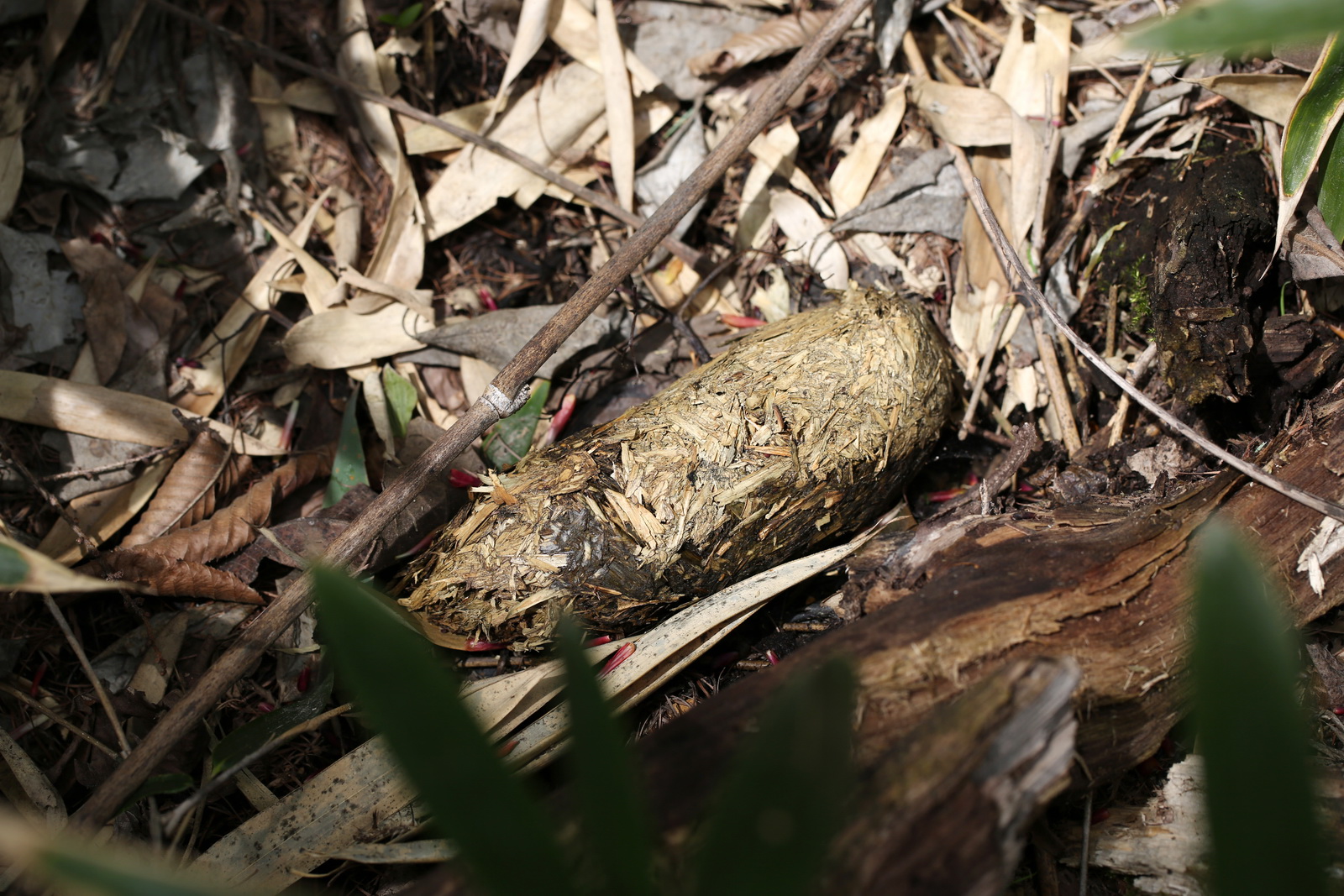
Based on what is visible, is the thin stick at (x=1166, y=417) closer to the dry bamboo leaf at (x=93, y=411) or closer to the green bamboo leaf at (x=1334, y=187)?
the green bamboo leaf at (x=1334, y=187)

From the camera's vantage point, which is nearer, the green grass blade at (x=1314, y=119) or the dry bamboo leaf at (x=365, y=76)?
the green grass blade at (x=1314, y=119)

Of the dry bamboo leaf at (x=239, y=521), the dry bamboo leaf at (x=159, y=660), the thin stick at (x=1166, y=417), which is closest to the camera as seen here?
the thin stick at (x=1166, y=417)

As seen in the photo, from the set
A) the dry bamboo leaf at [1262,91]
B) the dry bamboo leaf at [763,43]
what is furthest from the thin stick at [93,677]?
the dry bamboo leaf at [1262,91]

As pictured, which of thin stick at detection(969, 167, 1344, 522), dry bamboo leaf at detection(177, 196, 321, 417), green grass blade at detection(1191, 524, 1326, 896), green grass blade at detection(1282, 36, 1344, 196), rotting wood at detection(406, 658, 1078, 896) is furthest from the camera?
dry bamboo leaf at detection(177, 196, 321, 417)

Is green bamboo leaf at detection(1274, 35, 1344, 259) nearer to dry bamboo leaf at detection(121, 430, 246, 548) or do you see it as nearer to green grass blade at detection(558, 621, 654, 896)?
green grass blade at detection(558, 621, 654, 896)

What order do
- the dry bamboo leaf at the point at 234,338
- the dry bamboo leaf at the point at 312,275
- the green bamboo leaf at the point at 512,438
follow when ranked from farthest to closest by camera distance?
the dry bamboo leaf at the point at 312,275
the dry bamboo leaf at the point at 234,338
the green bamboo leaf at the point at 512,438

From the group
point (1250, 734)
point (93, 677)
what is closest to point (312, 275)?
point (93, 677)

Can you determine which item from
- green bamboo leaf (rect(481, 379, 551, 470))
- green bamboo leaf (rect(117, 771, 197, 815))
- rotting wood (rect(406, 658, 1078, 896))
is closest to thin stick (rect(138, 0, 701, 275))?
green bamboo leaf (rect(481, 379, 551, 470))
